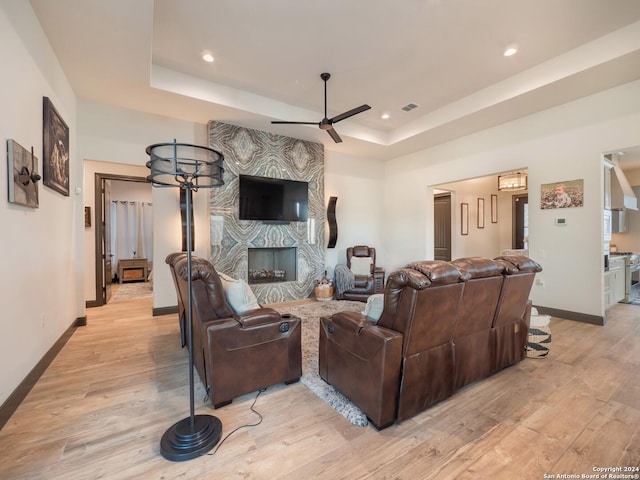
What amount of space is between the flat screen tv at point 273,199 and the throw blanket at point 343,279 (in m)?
1.26

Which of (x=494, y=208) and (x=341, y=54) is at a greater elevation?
(x=341, y=54)

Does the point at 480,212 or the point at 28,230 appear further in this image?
the point at 480,212

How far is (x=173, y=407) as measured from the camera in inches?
82.5

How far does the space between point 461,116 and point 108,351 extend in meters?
5.91

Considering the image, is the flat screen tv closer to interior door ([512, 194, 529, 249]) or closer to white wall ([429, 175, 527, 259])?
white wall ([429, 175, 527, 259])

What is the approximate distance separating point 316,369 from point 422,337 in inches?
47.5

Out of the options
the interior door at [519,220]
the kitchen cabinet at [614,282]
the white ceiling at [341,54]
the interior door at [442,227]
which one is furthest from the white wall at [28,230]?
the interior door at [519,220]

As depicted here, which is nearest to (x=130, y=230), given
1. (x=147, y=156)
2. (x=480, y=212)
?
(x=147, y=156)

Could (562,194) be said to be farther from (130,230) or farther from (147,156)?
(130,230)

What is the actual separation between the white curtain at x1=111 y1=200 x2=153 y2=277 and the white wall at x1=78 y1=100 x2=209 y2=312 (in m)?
2.93

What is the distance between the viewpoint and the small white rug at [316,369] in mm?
1971

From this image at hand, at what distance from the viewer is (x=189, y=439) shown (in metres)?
1.65

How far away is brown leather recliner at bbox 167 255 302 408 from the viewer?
204 centimetres

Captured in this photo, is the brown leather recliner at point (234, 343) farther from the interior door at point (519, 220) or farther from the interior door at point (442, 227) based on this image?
the interior door at point (519, 220)
